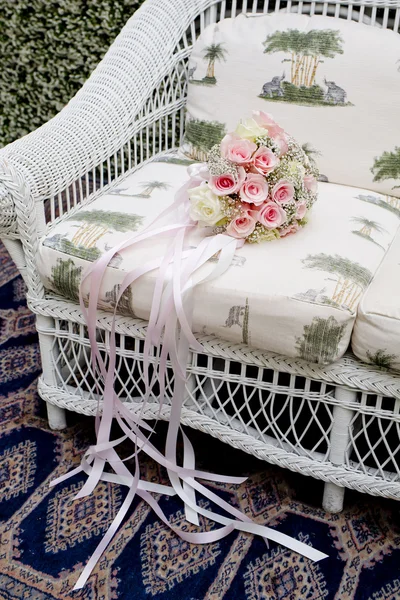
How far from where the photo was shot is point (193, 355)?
136 cm

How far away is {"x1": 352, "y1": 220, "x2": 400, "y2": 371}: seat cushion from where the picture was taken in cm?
115

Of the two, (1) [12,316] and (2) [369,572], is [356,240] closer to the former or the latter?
(2) [369,572]

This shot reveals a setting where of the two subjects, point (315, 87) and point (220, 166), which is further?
point (315, 87)

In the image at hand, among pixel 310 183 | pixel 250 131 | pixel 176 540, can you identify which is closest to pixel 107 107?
pixel 250 131

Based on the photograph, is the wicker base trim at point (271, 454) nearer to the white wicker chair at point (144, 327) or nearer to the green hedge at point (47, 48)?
the white wicker chair at point (144, 327)

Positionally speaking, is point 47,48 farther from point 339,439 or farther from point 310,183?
point 339,439

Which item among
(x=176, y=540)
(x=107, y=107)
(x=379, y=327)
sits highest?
(x=107, y=107)

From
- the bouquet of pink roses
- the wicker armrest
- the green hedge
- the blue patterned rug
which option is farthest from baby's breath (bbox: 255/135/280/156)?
the green hedge

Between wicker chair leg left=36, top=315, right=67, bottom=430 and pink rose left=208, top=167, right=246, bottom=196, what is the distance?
471mm

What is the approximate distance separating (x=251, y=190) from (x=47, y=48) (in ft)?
6.11

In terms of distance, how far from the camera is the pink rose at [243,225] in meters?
1.29

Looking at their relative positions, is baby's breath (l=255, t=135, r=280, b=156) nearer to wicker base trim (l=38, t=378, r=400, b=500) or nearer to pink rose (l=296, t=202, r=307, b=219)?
pink rose (l=296, t=202, r=307, b=219)

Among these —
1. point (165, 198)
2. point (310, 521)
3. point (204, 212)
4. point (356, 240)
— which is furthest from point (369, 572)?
point (165, 198)

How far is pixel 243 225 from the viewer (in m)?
1.29
